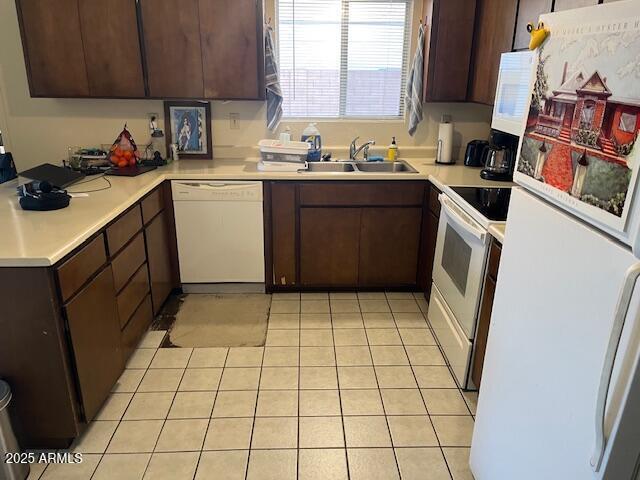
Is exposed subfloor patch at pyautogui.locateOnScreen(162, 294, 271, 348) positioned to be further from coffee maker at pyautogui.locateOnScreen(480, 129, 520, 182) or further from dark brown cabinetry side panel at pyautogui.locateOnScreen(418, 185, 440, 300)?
coffee maker at pyautogui.locateOnScreen(480, 129, 520, 182)

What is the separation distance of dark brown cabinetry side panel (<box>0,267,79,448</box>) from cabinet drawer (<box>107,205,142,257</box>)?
50 cm

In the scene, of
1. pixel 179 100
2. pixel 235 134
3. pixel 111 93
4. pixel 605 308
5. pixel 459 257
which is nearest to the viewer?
pixel 605 308

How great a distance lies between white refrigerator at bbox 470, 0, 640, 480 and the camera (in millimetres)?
930

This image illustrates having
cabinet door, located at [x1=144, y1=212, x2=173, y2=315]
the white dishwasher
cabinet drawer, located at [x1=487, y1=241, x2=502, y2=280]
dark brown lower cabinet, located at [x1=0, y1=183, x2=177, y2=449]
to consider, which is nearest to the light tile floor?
dark brown lower cabinet, located at [x1=0, y1=183, x2=177, y2=449]

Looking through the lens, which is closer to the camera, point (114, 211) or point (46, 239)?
point (46, 239)

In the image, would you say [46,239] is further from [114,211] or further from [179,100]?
[179,100]

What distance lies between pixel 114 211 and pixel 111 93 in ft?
4.07

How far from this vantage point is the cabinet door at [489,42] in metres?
2.62

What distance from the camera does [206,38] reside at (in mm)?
2977

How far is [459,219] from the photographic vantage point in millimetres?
2332

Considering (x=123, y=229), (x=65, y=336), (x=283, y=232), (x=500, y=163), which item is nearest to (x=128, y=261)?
(x=123, y=229)

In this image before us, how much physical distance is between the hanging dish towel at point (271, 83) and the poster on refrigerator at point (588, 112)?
2.27m

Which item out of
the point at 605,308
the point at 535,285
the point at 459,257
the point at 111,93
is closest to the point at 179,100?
the point at 111,93

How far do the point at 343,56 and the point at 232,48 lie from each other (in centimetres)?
88
